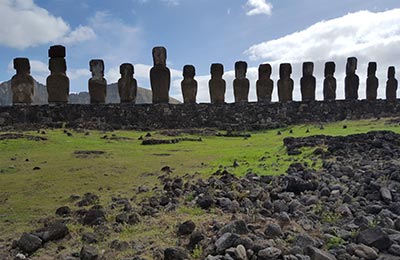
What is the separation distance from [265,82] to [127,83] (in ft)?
28.9

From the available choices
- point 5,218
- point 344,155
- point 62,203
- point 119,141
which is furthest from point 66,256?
point 119,141

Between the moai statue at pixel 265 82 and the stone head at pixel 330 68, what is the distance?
13.4ft

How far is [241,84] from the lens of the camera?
26.5 metres

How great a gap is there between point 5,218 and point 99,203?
54.3 inches

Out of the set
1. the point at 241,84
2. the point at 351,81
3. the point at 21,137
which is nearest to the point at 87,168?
the point at 21,137

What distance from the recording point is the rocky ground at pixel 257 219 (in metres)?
4.20

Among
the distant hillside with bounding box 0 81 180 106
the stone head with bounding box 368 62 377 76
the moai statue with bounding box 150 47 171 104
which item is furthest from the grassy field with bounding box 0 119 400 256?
the distant hillside with bounding box 0 81 180 106

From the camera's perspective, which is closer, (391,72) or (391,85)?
(391,85)

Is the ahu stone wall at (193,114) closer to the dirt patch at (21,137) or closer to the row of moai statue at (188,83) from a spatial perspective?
the row of moai statue at (188,83)

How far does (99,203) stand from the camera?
6660 mm

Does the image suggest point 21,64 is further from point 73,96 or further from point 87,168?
point 73,96

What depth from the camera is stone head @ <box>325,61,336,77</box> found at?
27953 millimetres

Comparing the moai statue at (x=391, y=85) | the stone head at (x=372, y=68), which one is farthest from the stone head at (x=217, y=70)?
the moai statue at (x=391, y=85)

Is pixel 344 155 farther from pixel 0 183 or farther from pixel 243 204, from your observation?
pixel 0 183
